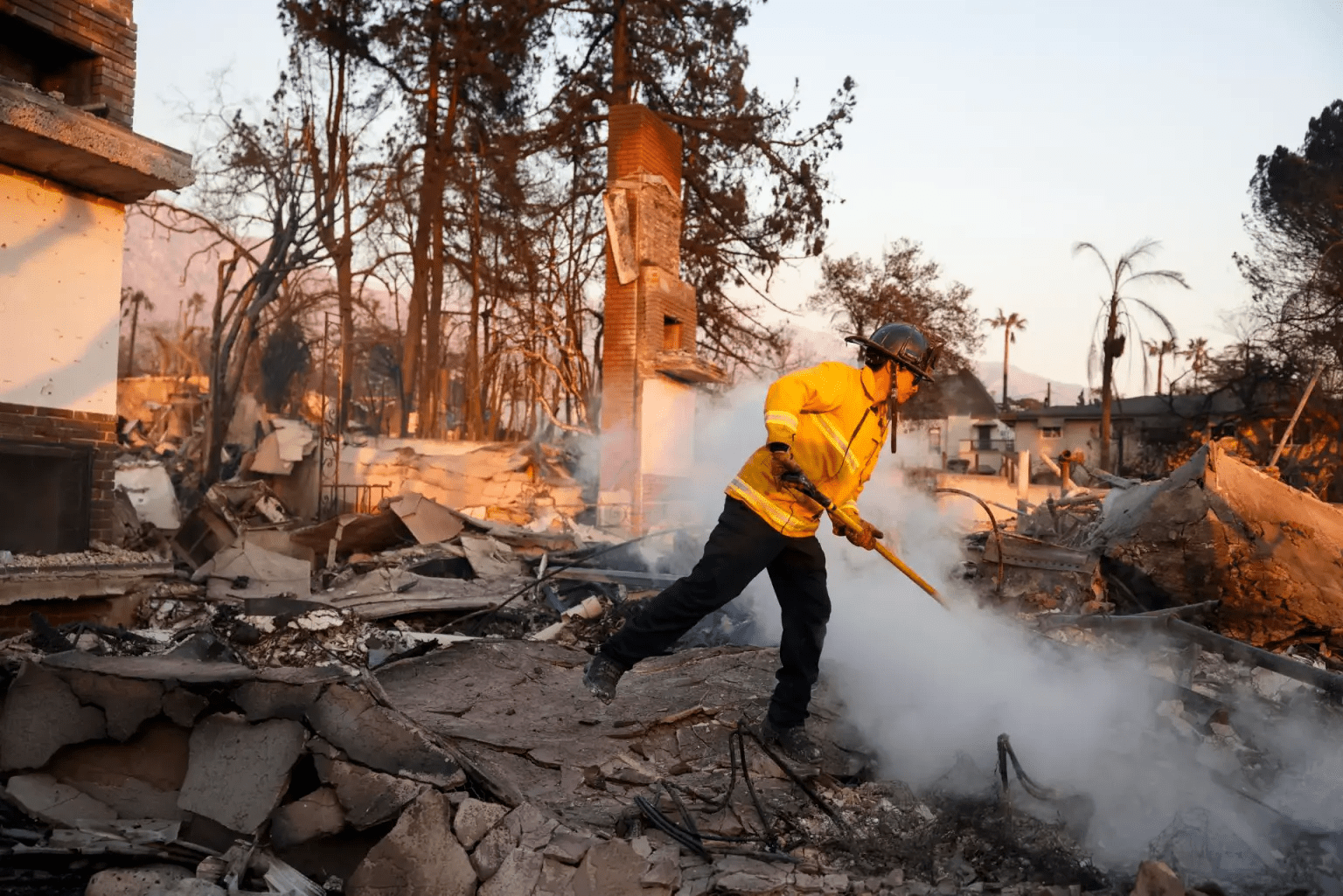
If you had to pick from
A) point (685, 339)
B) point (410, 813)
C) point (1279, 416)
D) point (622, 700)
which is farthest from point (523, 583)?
point (1279, 416)

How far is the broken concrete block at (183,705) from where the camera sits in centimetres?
362

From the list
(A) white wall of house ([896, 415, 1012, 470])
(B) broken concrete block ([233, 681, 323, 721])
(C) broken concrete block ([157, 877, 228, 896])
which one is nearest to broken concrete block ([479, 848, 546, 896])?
(C) broken concrete block ([157, 877, 228, 896])

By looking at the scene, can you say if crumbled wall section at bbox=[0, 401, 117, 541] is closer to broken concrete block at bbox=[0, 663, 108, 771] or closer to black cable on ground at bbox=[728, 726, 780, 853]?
broken concrete block at bbox=[0, 663, 108, 771]

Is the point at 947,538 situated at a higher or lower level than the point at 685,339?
lower

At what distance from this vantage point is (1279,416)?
28.0 meters

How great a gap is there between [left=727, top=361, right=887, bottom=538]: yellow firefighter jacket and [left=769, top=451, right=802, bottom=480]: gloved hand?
0.28 feet

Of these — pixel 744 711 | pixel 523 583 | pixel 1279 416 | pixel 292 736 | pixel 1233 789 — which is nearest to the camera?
pixel 292 736

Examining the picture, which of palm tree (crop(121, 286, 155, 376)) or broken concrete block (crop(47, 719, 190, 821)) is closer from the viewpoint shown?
broken concrete block (crop(47, 719, 190, 821))

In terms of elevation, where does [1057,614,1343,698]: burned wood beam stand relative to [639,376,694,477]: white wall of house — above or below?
below

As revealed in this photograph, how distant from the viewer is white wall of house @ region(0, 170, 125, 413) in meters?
6.31

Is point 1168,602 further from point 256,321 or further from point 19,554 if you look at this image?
point 256,321

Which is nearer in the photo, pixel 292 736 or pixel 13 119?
pixel 292 736

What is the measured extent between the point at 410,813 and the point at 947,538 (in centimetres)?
745

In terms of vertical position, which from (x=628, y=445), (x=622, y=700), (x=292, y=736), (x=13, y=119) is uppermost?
(x=13, y=119)
